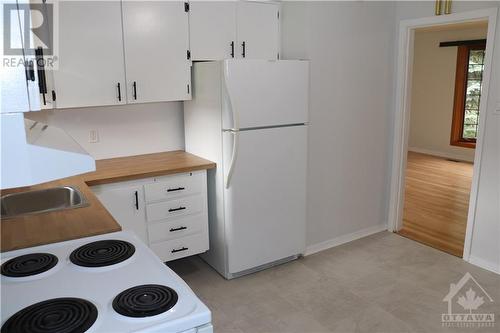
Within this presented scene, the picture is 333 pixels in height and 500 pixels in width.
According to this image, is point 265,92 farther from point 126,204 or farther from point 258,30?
point 126,204

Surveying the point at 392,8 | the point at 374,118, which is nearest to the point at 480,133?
the point at 374,118

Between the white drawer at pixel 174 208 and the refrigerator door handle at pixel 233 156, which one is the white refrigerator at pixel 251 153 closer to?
the refrigerator door handle at pixel 233 156

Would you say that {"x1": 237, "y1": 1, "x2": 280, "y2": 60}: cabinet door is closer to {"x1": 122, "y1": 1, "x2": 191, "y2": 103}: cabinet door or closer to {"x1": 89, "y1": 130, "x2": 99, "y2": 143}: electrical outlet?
{"x1": 122, "y1": 1, "x2": 191, "y2": 103}: cabinet door

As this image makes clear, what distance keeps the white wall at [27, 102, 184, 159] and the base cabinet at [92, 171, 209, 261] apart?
0.56m

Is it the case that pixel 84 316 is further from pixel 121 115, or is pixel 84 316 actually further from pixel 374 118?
pixel 374 118

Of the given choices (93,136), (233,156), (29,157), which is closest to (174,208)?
(233,156)

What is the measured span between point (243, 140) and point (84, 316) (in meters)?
2.02

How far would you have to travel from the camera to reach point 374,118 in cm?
405

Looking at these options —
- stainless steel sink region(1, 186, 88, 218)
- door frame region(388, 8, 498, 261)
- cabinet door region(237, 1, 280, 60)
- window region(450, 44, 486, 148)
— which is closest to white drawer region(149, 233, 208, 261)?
stainless steel sink region(1, 186, 88, 218)

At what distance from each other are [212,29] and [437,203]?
3539 millimetres

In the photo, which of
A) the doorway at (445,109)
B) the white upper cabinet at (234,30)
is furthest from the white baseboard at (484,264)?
the white upper cabinet at (234,30)

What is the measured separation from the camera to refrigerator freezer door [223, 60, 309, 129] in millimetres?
2998

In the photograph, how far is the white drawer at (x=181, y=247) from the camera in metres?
3.21

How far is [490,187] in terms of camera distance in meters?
3.39
